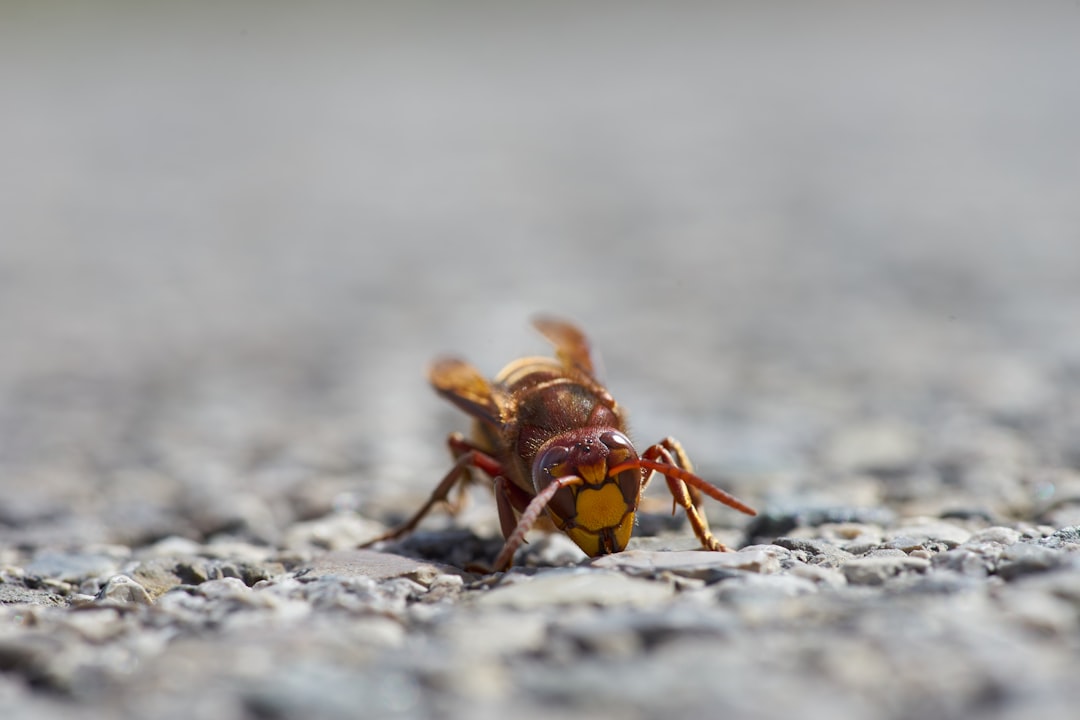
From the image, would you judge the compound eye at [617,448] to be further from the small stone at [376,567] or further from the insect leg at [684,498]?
the small stone at [376,567]

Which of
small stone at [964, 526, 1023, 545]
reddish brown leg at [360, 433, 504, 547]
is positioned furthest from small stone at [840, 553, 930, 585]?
reddish brown leg at [360, 433, 504, 547]

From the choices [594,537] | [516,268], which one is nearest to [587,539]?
[594,537]

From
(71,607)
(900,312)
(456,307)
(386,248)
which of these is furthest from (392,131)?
(71,607)

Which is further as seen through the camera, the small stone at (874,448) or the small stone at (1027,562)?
the small stone at (874,448)

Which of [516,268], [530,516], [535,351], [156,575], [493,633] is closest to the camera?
[493,633]

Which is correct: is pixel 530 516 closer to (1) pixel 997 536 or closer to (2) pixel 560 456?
(2) pixel 560 456

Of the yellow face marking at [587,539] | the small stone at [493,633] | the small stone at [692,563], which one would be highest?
the yellow face marking at [587,539]

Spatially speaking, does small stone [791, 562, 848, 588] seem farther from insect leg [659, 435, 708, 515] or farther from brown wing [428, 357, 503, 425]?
brown wing [428, 357, 503, 425]

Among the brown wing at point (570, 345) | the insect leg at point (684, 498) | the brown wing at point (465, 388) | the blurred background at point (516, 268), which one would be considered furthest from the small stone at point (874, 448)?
the brown wing at point (465, 388)
